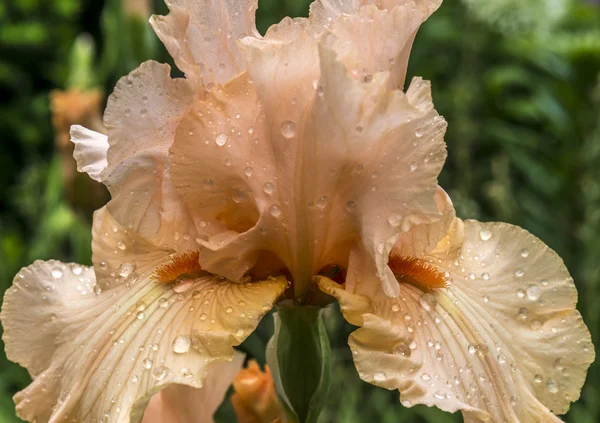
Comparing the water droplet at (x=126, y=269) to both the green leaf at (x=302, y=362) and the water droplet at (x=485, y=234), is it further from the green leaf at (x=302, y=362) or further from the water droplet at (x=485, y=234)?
the water droplet at (x=485, y=234)

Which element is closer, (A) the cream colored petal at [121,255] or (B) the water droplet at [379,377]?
(B) the water droplet at [379,377]

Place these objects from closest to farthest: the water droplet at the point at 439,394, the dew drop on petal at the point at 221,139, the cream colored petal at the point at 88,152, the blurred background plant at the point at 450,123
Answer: the water droplet at the point at 439,394, the dew drop on petal at the point at 221,139, the cream colored petal at the point at 88,152, the blurred background plant at the point at 450,123

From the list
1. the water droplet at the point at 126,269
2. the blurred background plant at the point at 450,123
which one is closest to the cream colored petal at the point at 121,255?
the water droplet at the point at 126,269

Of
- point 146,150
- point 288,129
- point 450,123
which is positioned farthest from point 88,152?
point 450,123

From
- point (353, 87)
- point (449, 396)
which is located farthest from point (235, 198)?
point (449, 396)

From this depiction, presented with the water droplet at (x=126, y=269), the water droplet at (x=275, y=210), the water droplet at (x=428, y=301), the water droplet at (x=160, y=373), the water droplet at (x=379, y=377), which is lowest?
the water droplet at (x=428, y=301)

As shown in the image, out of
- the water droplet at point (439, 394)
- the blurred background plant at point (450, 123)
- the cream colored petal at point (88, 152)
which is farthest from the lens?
the blurred background plant at point (450, 123)
